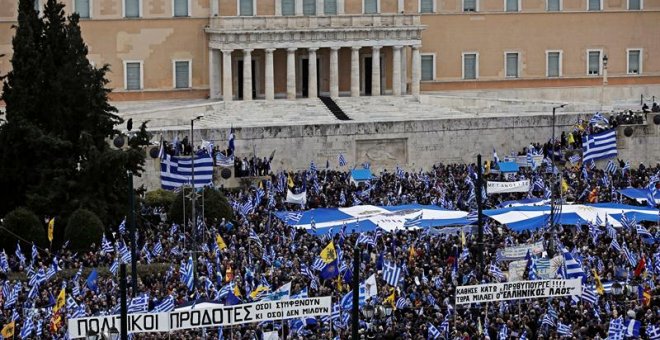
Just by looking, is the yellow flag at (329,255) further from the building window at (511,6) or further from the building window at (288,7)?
the building window at (511,6)

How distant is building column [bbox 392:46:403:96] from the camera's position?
80312 millimetres

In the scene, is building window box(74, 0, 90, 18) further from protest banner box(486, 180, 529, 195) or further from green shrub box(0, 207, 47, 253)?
green shrub box(0, 207, 47, 253)

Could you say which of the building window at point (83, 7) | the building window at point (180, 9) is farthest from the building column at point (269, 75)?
the building window at point (83, 7)

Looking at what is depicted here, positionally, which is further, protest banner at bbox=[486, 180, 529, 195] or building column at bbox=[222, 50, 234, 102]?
building column at bbox=[222, 50, 234, 102]

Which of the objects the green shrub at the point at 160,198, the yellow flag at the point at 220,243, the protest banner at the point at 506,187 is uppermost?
the protest banner at the point at 506,187

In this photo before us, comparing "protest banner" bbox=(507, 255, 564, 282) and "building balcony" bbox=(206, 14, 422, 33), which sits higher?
"building balcony" bbox=(206, 14, 422, 33)

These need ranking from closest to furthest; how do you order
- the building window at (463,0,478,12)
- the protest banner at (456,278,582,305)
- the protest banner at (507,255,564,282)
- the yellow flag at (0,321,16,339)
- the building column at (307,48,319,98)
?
1. the yellow flag at (0,321,16,339)
2. the protest banner at (456,278,582,305)
3. the protest banner at (507,255,564,282)
4. the building column at (307,48,319,98)
5. the building window at (463,0,478,12)

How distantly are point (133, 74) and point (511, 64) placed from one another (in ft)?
62.2

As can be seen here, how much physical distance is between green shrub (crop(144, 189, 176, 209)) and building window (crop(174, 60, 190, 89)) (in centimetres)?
1821

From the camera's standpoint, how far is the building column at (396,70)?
80.3 meters

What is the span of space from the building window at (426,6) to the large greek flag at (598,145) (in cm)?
1963

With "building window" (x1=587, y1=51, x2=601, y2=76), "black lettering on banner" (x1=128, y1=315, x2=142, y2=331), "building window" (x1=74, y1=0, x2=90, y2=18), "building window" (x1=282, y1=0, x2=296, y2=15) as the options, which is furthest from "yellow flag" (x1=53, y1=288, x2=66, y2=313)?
"building window" (x1=587, y1=51, x2=601, y2=76)

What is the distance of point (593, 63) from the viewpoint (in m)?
86.4

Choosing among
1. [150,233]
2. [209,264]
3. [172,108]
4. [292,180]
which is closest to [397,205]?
[292,180]
